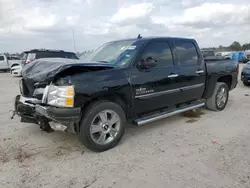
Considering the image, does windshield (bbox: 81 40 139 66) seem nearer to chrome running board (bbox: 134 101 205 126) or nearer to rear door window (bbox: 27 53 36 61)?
chrome running board (bbox: 134 101 205 126)

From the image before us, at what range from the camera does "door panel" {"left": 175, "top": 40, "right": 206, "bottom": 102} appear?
448cm

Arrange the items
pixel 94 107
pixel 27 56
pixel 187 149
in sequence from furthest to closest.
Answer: pixel 27 56
pixel 187 149
pixel 94 107

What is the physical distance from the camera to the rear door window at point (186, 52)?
450 centimetres

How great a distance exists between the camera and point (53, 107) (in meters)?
2.98

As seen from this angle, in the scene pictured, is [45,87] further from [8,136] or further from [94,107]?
[8,136]

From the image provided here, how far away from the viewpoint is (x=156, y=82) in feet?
12.8

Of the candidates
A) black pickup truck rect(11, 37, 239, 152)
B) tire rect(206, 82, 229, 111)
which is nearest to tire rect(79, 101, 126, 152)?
black pickup truck rect(11, 37, 239, 152)

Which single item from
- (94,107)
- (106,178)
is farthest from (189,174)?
→ (94,107)

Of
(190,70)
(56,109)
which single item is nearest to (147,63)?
(190,70)

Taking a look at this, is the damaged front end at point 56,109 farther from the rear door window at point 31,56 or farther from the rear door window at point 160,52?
the rear door window at point 31,56

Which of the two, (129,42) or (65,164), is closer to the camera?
(65,164)

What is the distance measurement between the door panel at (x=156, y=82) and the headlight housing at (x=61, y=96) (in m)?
1.10

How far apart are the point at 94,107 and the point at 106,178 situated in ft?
3.37

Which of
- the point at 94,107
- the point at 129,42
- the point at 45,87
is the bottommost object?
the point at 94,107
